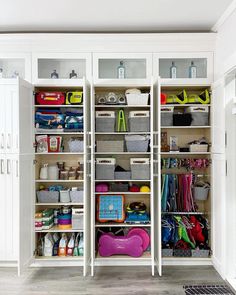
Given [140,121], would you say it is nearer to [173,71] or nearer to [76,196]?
[173,71]

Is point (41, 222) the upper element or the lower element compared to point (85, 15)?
lower

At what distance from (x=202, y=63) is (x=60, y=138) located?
6.31 feet

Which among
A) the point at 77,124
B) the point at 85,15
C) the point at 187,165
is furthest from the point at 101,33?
the point at 187,165

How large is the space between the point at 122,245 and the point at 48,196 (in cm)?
105

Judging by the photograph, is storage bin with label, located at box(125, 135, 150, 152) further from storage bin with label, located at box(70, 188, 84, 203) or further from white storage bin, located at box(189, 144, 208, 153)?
storage bin with label, located at box(70, 188, 84, 203)

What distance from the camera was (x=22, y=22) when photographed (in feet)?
11.0

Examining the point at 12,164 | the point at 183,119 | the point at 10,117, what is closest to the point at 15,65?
the point at 10,117

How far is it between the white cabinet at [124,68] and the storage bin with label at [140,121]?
13.7 inches

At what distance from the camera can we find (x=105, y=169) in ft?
11.7

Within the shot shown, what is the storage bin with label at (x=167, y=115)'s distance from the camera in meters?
3.60

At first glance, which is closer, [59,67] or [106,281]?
[106,281]

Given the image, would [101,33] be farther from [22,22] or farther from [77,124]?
[77,124]

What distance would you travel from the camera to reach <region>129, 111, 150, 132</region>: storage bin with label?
141 inches

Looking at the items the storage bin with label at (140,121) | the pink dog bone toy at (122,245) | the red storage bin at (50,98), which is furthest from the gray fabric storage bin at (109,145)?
the pink dog bone toy at (122,245)
